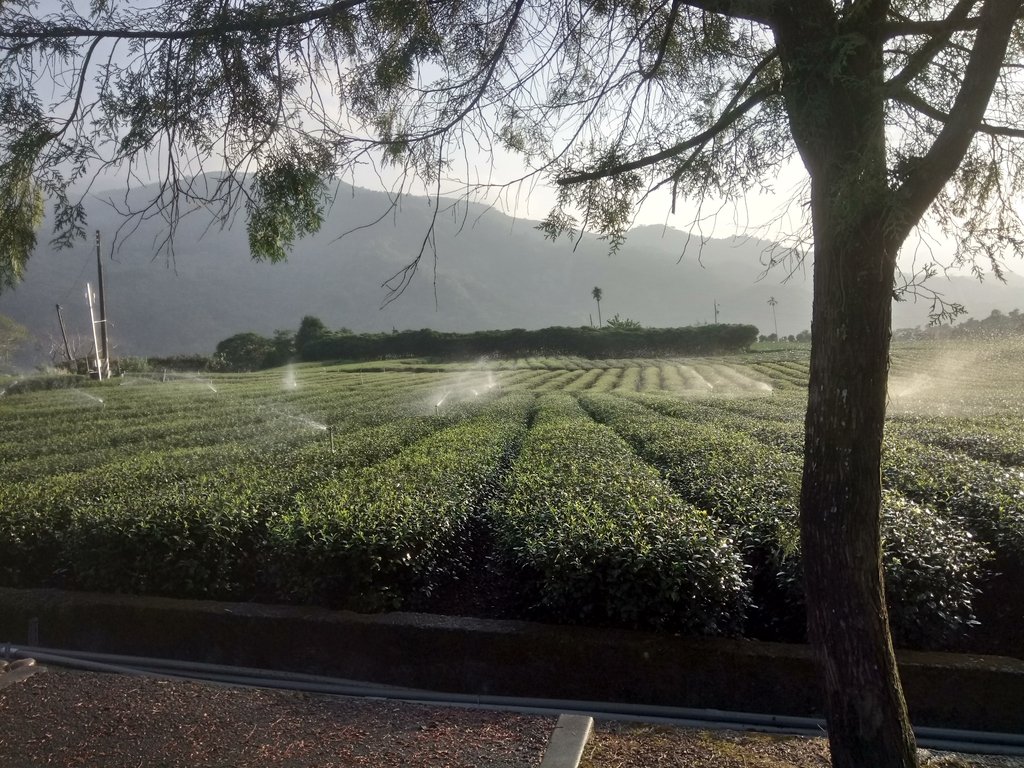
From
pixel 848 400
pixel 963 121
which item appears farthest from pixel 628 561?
pixel 963 121

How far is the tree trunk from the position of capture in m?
2.26

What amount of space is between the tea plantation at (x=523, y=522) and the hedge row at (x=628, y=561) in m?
0.01

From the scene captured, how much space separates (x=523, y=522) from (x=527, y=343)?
21.8m

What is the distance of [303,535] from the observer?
4234 mm

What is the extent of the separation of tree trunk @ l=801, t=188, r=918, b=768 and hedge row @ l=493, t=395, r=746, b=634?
1.24 m

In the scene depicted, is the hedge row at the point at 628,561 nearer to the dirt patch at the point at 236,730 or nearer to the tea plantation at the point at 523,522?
the tea plantation at the point at 523,522

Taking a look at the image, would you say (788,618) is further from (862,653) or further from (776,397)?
(776,397)

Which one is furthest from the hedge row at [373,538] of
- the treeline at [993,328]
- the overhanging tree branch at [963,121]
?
the treeline at [993,328]

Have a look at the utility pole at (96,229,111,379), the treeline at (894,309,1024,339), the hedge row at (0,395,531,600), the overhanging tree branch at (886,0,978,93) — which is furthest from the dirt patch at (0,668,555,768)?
the utility pole at (96,229,111,379)

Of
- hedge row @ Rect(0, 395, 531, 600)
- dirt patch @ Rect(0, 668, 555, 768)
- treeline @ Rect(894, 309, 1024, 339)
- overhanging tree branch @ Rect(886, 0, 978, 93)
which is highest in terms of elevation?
A: overhanging tree branch @ Rect(886, 0, 978, 93)

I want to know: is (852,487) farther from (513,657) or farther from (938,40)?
(513,657)

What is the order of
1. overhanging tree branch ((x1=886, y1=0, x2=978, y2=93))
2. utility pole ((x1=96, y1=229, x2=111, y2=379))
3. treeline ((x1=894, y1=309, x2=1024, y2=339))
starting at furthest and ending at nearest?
utility pole ((x1=96, y1=229, x2=111, y2=379)) → treeline ((x1=894, y1=309, x2=1024, y2=339)) → overhanging tree branch ((x1=886, y1=0, x2=978, y2=93))

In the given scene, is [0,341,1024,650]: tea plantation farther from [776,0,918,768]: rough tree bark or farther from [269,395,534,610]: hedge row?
[776,0,918,768]: rough tree bark

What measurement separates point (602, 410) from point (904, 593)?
31.4ft
